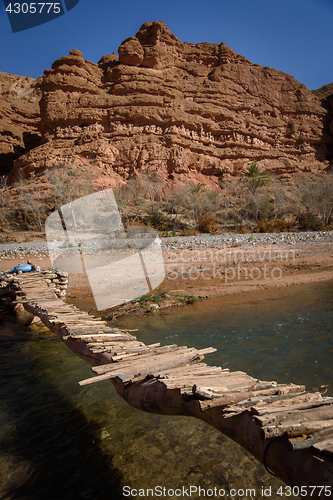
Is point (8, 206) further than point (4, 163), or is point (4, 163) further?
point (4, 163)

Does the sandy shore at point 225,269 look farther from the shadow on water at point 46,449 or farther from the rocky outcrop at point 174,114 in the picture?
the rocky outcrop at point 174,114

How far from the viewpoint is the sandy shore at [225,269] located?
973 cm

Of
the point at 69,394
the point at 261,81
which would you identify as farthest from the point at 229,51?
the point at 69,394

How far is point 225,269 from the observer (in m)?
12.5

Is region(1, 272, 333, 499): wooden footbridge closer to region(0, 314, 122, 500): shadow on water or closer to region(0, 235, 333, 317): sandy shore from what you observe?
region(0, 314, 122, 500): shadow on water

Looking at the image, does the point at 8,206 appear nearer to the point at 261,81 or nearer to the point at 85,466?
the point at 85,466

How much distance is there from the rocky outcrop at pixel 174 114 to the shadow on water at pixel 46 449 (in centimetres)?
2859

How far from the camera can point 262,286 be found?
10.7 metres

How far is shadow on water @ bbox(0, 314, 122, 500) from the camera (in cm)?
284

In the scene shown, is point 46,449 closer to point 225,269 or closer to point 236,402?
point 236,402

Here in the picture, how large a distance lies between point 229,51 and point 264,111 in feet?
32.9

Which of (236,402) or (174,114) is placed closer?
(236,402)

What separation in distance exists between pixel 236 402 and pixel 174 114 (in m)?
35.8

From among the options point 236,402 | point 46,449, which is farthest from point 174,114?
point 236,402
